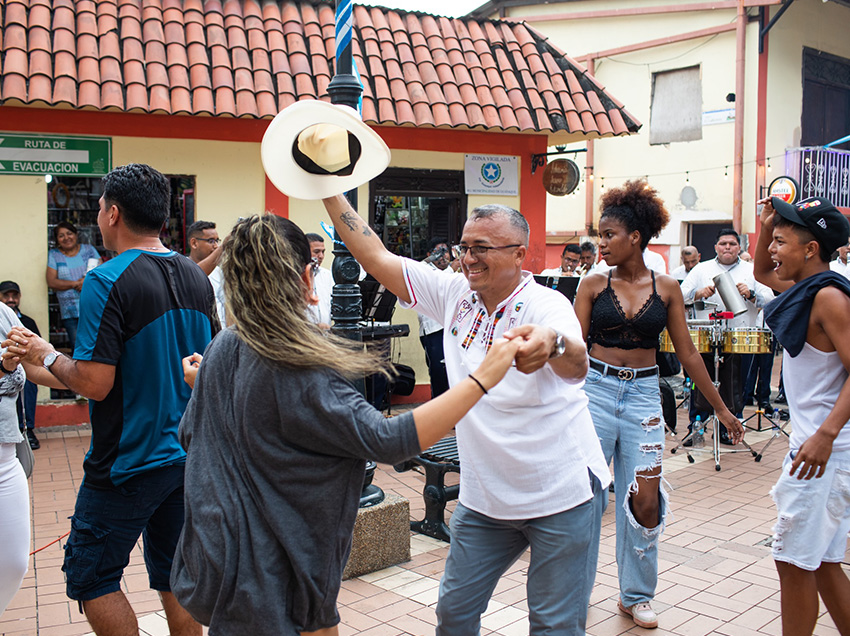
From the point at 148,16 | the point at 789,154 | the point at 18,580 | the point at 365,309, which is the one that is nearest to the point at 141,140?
the point at 148,16

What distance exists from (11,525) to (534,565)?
83.0 inches

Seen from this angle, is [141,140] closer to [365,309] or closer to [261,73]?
[261,73]

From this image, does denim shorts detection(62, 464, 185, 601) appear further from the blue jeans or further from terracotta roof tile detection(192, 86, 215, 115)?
terracotta roof tile detection(192, 86, 215, 115)

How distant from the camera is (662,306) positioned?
4.37 m

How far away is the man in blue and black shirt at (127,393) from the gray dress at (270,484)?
92 centimetres

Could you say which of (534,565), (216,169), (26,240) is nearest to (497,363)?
(534,565)

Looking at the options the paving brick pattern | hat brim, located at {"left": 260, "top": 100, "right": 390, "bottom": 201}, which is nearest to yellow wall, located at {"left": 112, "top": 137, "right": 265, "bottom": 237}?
the paving brick pattern

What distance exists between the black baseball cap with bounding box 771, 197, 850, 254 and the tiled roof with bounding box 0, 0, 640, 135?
6.19 meters

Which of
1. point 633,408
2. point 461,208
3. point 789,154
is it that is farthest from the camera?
point 789,154

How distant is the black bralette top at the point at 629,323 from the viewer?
14.2 feet

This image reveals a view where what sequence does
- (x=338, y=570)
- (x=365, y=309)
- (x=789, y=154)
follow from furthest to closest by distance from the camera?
1. (x=789, y=154)
2. (x=365, y=309)
3. (x=338, y=570)

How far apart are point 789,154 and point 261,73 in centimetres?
1243

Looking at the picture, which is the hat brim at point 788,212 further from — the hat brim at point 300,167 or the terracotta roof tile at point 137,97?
the terracotta roof tile at point 137,97

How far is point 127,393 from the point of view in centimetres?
321
